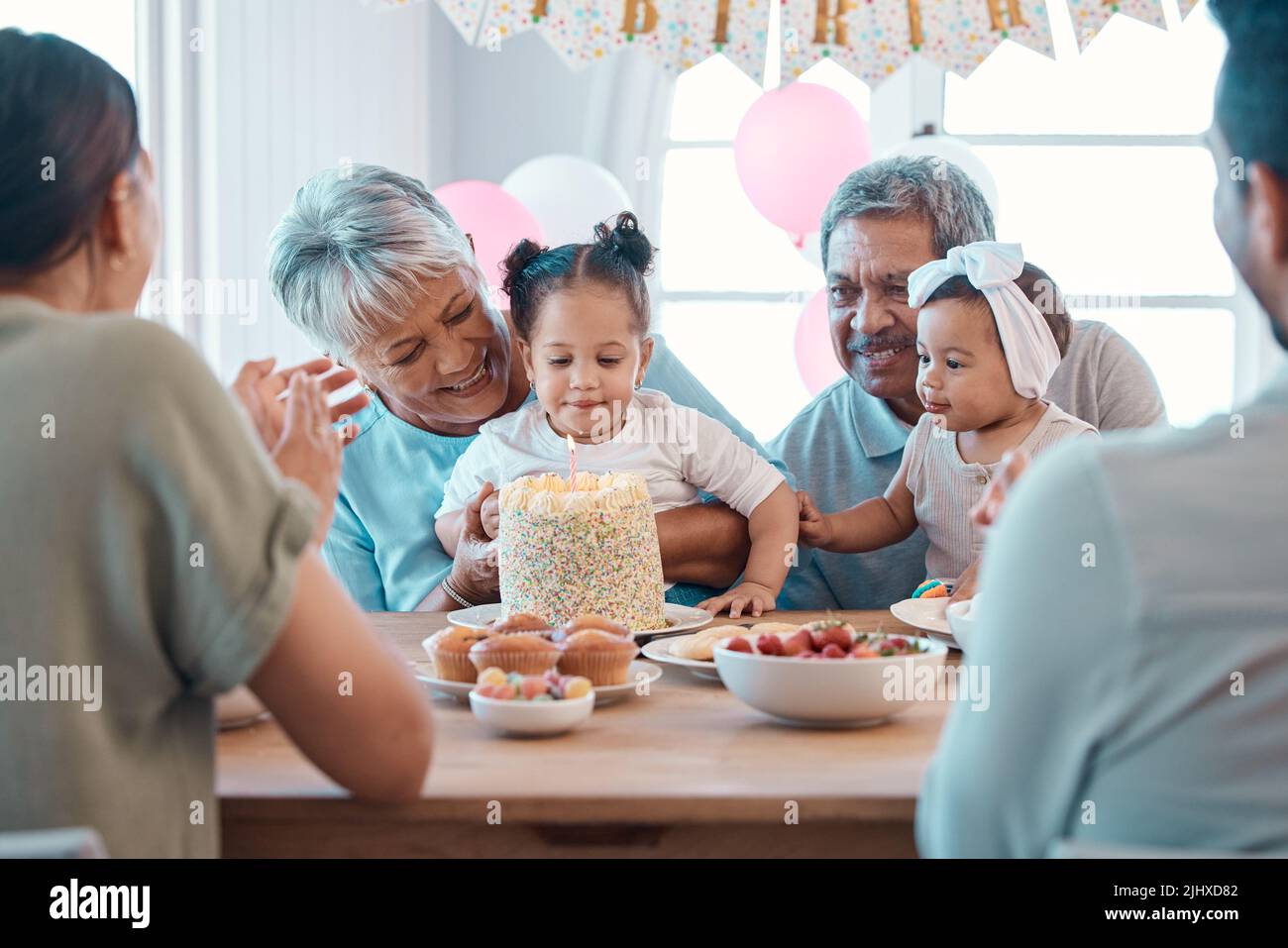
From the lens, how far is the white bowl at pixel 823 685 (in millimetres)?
1165

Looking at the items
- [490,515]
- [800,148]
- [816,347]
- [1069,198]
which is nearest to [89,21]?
[490,515]

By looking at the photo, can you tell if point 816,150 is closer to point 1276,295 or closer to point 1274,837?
point 1276,295

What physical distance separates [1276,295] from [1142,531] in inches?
9.7

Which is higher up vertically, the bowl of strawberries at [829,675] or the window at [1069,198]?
the window at [1069,198]

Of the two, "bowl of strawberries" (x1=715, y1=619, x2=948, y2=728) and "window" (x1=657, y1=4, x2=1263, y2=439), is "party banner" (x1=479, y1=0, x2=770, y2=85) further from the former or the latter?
"bowl of strawberries" (x1=715, y1=619, x2=948, y2=728)

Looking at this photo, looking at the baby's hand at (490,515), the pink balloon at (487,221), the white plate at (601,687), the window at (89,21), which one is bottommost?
the white plate at (601,687)

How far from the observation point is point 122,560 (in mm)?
851

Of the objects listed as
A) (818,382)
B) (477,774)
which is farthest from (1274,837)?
(818,382)

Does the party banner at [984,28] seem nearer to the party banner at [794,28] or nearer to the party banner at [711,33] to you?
the party banner at [794,28]

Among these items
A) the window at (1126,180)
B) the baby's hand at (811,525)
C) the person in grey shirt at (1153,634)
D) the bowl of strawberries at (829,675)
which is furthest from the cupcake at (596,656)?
the window at (1126,180)

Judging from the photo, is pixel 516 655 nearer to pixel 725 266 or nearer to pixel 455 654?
pixel 455 654

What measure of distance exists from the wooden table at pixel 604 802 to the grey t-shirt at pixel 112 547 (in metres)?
0.17

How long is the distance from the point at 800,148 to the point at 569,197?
0.73 m

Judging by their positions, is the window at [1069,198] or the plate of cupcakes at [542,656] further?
the window at [1069,198]
